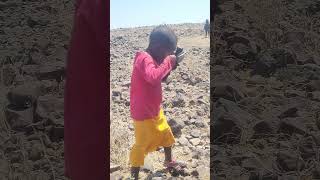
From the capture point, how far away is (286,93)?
7.34 feet

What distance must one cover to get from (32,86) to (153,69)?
1.06 m

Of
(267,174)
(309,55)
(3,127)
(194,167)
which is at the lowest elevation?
(194,167)

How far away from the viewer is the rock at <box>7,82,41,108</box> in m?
2.63

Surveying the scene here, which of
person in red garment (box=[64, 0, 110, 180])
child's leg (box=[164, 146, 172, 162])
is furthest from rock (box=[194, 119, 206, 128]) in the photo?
person in red garment (box=[64, 0, 110, 180])

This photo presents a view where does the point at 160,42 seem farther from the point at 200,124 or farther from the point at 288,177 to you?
the point at 200,124

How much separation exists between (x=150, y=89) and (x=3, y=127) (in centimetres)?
127

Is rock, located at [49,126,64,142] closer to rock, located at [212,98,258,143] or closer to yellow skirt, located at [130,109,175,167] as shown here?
rock, located at [212,98,258,143]

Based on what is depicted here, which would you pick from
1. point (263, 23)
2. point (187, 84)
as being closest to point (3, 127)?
point (263, 23)

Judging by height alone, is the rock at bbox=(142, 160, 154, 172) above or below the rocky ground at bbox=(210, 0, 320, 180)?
below

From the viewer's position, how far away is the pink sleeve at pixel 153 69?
11.4 feet

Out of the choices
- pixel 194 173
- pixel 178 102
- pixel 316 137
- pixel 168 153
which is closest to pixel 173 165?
pixel 194 173

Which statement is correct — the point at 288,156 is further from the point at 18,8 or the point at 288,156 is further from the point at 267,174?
the point at 18,8

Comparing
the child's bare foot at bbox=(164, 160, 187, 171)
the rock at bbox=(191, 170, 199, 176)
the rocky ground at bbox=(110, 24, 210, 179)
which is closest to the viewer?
the child's bare foot at bbox=(164, 160, 187, 171)

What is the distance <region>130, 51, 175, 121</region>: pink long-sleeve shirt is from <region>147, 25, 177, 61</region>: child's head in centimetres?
10
